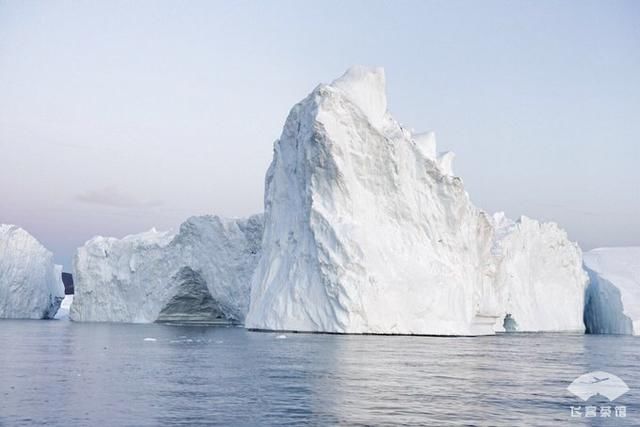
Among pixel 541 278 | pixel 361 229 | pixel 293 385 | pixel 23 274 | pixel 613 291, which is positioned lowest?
pixel 23 274

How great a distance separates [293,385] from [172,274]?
36.6 meters

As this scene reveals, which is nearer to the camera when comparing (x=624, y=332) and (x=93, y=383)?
(x=93, y=383)

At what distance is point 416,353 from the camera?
24906mm

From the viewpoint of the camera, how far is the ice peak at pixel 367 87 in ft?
129

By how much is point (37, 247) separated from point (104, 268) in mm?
13147

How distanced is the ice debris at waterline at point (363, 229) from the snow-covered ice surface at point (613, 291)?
1442 cm

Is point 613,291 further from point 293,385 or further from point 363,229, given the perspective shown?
point 293,385

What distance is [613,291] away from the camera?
178ft

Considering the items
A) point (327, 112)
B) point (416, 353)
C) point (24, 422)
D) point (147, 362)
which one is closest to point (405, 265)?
point (327, 112)

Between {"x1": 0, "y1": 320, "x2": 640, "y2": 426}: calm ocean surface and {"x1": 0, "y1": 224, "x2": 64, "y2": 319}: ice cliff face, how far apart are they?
40116 millimetres

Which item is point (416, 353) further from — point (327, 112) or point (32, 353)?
point (327, 112)

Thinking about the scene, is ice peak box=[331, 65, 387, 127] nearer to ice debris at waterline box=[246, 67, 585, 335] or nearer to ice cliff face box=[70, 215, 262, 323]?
ice debris at waterline box=[246, 67, 585, 335]

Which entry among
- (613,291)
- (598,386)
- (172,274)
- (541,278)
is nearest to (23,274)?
(172,274)

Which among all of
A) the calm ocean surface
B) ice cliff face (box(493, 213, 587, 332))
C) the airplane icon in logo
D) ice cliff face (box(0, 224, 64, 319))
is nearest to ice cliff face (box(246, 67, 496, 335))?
the calm ocean surface
